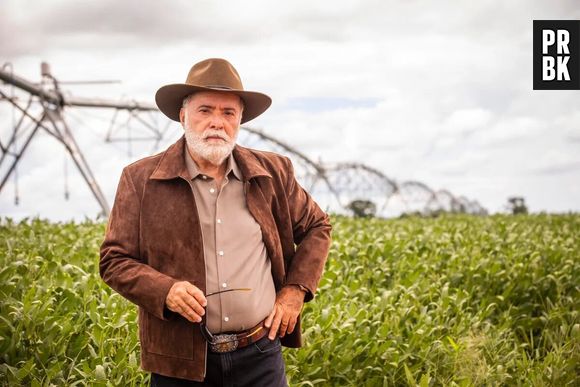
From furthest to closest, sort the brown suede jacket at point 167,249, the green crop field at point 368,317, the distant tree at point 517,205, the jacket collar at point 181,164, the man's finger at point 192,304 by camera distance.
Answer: the distant tree at point 517,205, the green crop field at point 368,317, the jacket collar at point 181,164, the brown suede jacket at point 167,249, the man's finger at point 192,304

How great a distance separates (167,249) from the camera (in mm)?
3309

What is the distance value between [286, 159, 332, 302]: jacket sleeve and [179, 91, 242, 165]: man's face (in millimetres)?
549

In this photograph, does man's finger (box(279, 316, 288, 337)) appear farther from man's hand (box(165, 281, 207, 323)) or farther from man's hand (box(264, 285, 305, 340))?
man's hand (box(165, 281, 207, 323))

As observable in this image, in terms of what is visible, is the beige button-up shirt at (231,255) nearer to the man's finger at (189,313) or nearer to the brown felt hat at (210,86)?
the man's finger at (189,313)

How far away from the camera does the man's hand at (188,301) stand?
309cm

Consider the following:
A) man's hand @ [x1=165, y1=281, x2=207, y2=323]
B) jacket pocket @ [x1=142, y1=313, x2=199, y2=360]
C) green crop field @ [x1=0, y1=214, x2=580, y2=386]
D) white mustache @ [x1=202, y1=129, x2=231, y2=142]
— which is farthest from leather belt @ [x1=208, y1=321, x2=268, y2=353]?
green crop field @ [x1=0, y1=214, x2=580, y2=386]

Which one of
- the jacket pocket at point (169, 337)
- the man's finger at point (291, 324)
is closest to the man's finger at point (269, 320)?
the man's finger at point (291, 324)

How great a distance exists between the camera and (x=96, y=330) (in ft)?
17.0

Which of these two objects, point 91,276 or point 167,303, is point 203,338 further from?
point 91,276

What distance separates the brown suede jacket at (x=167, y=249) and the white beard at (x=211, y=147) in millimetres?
148

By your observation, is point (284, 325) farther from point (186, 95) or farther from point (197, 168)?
point (186, 95)

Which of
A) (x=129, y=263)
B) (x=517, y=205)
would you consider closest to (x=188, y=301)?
(x=129, y=263)

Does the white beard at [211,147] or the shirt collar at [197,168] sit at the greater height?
the white beard at [211,147]

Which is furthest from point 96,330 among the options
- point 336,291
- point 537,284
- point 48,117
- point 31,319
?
point 48,117
